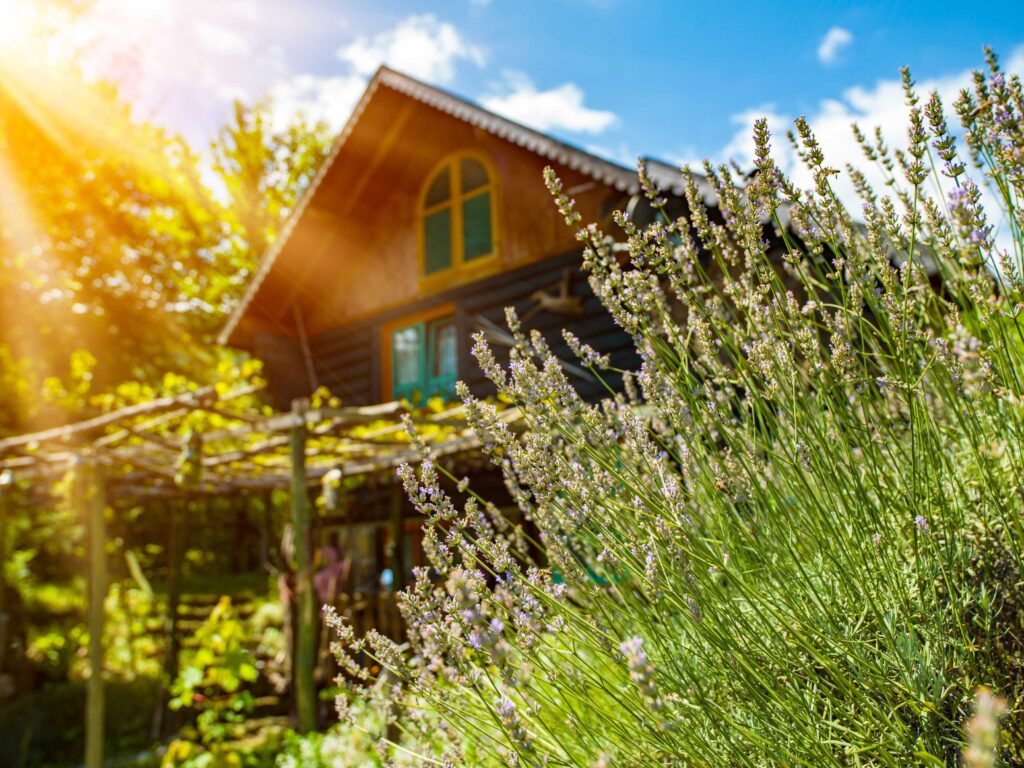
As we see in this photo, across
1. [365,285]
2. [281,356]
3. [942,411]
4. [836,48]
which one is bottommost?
[942,411]

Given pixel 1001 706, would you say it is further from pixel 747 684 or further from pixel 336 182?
pixel 336 182

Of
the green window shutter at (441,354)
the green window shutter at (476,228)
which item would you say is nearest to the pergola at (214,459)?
the green window shutter at (441,354)

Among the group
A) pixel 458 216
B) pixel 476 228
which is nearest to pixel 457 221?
pixel 458 216

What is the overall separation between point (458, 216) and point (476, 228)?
375 millimetres

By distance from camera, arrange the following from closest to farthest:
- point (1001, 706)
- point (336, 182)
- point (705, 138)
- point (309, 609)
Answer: point (1001, 706) < point (705, 138) < point (309, 609) < point (336, 182)

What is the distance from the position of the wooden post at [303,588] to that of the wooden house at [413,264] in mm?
2584

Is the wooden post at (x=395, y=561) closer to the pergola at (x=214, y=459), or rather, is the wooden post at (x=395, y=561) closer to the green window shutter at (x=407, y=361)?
the pergola at (x=214, y=459)

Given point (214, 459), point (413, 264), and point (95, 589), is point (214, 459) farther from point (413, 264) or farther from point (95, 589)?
point (413, 264)

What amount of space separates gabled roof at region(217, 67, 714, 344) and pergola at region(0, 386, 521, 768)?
2.65 metres

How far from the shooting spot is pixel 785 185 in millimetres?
1511

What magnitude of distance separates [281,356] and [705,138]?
10.1m

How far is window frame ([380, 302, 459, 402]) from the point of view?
9.78 meters

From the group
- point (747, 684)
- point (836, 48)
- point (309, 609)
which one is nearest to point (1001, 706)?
point (747, 684)

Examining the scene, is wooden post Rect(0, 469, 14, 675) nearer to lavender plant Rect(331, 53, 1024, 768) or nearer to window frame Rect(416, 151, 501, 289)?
window frame Rect(416, 151, 501, 289)
